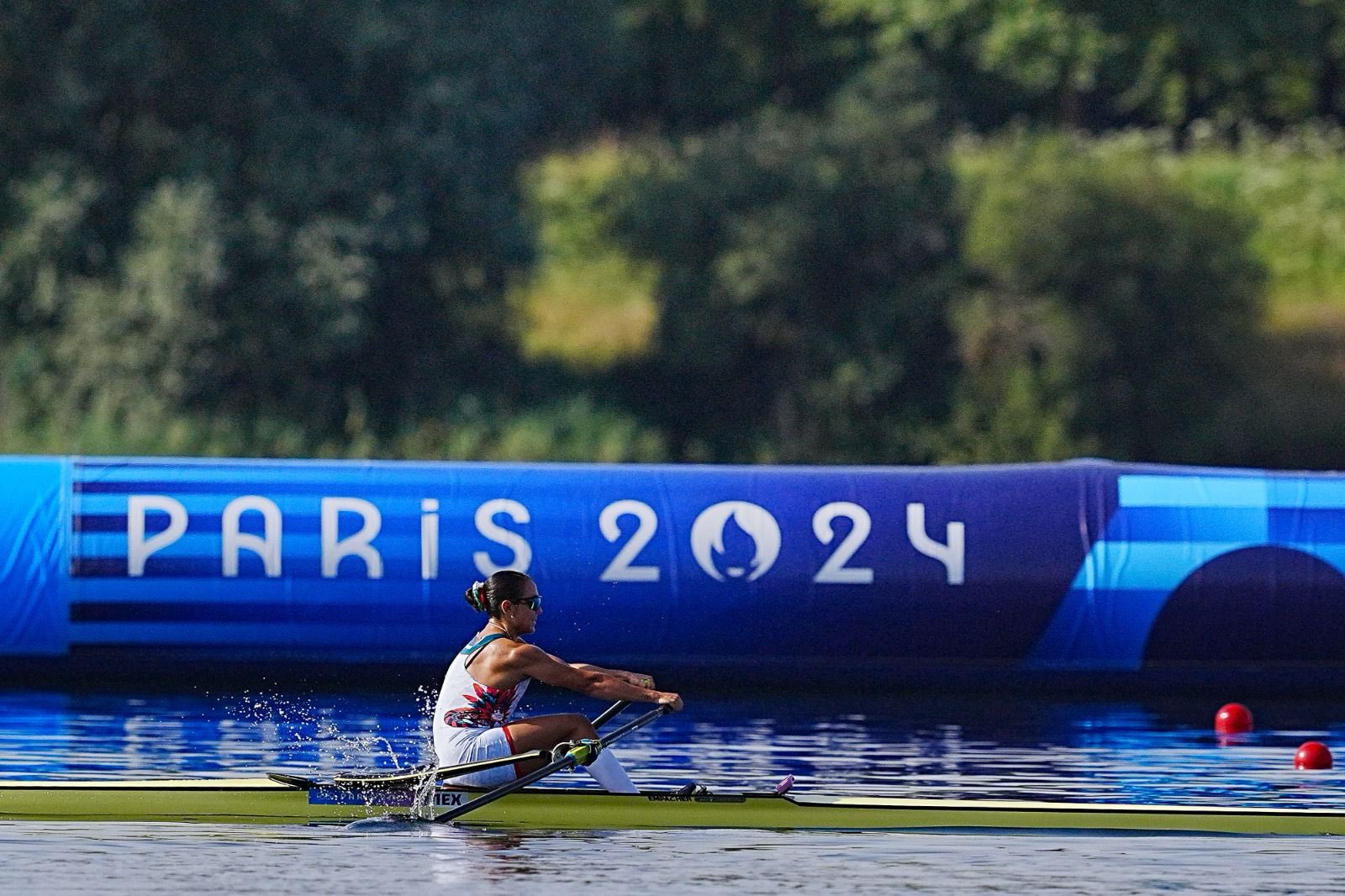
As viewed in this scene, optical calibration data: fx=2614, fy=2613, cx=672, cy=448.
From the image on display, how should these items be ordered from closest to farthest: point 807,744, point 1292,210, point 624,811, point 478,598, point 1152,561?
point 624,811, point 478,598, point 807,744, point 1152,561, point 1292,210

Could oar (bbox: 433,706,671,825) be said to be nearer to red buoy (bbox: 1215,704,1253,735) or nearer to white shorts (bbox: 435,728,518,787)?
white shorts (bbox: 435,728,518,787)

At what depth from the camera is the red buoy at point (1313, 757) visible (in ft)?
53.0

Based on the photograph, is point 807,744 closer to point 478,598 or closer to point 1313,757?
point 1313,757

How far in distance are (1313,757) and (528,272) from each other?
1058 inches

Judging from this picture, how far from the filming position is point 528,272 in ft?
137

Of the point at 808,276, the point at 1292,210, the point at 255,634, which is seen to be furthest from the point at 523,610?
the point at 1292,210

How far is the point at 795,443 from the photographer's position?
42469 millimetres

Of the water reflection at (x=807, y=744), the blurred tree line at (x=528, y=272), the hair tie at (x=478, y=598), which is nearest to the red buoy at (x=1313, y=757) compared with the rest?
the water reflection at (x=807, y=744)

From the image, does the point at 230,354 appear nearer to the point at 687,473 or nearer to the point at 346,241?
the point at 346,241

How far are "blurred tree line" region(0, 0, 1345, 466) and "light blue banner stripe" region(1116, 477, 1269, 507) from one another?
66.9 ft

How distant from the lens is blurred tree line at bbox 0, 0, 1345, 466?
39406 mm

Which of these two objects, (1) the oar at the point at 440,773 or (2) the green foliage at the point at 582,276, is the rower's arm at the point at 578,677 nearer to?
(1) the oar at the point at 440,773

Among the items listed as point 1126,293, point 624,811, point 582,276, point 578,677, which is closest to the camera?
point 624,811

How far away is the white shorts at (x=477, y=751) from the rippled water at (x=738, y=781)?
332 mm
